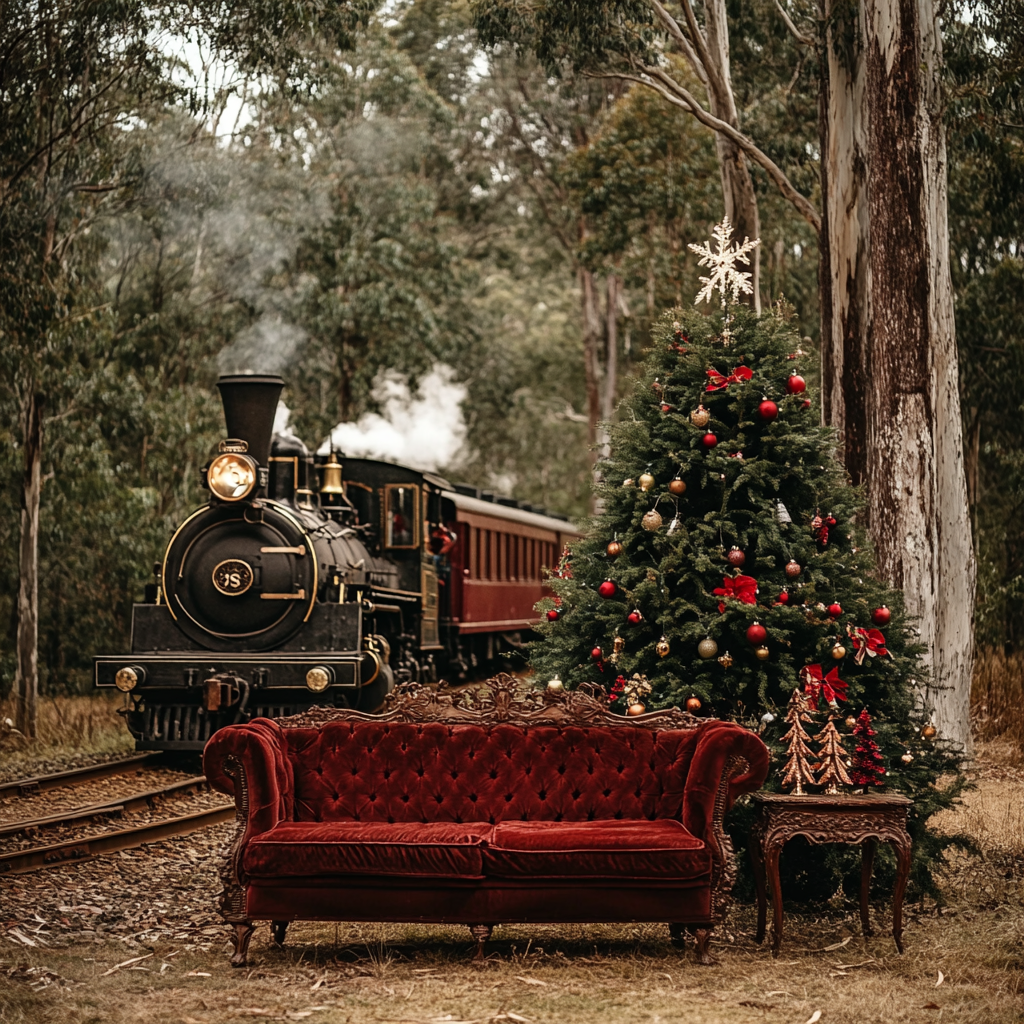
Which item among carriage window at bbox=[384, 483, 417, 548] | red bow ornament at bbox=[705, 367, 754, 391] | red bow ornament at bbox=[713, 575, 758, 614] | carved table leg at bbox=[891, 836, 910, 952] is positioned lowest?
Answer: carved table leg at bbox=[891, 836, 910, 952]

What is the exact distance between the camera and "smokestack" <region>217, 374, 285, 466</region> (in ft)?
33.4

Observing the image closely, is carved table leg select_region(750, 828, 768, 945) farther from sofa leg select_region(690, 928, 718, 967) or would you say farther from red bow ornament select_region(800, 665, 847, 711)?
red bow ornament select_region(800, 665, 847, 711)

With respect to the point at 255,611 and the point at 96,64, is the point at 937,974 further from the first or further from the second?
the point at 96,64

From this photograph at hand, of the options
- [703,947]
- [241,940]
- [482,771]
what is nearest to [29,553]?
[482,771]

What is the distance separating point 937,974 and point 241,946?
2606 mm

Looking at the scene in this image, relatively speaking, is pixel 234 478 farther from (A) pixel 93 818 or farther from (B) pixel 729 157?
(B) pixel 729 157

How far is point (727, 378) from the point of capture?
6496 millimetres

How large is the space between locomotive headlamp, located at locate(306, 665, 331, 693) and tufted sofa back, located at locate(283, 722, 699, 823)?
14.1ft

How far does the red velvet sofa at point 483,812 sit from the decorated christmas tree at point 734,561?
57cm

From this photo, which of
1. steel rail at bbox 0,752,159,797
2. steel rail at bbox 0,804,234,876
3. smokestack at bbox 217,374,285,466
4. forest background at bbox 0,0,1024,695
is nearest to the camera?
steel rail at bbox 0,804,234,876

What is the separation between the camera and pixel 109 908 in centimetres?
630

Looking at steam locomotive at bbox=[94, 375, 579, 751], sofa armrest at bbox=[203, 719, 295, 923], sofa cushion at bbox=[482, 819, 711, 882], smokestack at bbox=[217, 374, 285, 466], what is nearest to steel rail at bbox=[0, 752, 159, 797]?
steam locomotive at bbox=[94, 375, 579, 751]

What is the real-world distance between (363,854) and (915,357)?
6986 millimetres

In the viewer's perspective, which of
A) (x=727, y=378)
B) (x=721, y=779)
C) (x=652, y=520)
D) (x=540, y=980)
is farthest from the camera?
(x=727, y=378)
